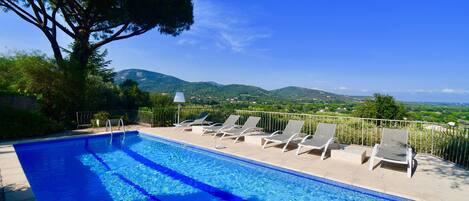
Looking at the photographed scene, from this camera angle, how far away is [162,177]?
5633 mm

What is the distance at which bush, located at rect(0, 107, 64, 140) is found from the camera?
8.67 m

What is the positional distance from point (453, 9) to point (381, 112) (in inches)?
271

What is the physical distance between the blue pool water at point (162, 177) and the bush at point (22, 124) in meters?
1.23

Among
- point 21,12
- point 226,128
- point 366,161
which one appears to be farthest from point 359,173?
point 21,12

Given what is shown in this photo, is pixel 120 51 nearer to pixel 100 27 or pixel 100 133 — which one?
pixel 100 27

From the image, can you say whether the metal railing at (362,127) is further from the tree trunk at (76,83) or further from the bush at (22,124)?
the bush at (22,124)

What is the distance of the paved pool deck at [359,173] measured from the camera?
4094 mm

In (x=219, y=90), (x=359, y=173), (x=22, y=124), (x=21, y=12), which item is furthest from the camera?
(x=219, y=90)

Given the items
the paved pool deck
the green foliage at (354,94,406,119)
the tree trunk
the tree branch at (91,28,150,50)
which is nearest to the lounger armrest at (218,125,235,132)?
the paved pool deck

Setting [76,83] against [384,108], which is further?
[384,108]

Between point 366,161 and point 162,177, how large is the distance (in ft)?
15.3

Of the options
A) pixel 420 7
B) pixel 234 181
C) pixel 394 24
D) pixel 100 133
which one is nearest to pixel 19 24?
pixel 100 133

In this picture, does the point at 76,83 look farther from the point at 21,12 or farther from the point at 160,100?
the point at 160,100

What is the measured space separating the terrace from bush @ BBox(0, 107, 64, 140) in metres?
0.86
